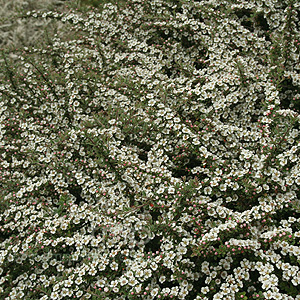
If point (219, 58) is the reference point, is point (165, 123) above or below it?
below

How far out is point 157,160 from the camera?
3.10 metres

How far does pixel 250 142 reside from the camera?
3.07m

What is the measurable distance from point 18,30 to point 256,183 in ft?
18.1

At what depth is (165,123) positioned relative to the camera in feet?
10.4

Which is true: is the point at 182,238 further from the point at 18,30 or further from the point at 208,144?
the point at 18,30

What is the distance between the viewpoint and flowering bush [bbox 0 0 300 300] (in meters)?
2.58

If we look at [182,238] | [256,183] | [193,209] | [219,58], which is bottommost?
[182,238]

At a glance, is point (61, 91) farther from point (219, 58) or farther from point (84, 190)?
point (219, 58)

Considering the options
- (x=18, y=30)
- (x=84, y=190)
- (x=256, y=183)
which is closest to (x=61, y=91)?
(x=84, y=190)

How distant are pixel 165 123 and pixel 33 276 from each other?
1.81 meters

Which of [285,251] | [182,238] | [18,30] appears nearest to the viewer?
[285,251]

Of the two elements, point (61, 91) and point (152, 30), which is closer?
point (61, 91)

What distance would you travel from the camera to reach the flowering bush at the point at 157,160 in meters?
2.58

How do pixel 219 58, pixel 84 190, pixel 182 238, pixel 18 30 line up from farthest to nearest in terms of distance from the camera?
pixel 18 30 < pixel 219 58 < pixel 84 190 < pixel 182 238
